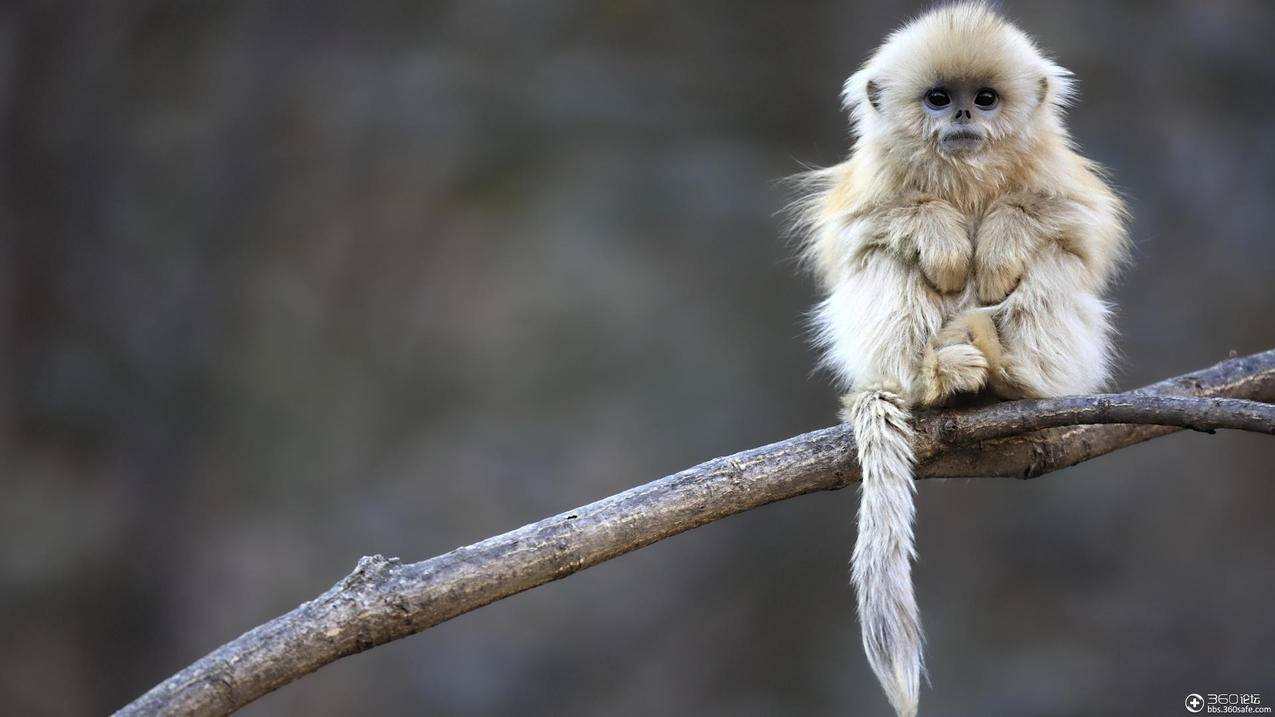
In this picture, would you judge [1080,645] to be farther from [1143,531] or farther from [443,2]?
[443,2]

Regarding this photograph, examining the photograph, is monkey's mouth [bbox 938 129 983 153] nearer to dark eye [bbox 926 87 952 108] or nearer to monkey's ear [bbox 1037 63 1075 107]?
dark eye [bbox 926 87 952 108]

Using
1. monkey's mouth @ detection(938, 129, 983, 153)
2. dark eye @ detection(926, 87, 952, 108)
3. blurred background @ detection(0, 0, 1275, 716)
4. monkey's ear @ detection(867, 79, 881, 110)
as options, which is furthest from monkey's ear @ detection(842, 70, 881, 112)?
blurred background @ detection(0, 0, 1275, 716)

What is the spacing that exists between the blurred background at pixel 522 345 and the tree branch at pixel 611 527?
11.1 feet

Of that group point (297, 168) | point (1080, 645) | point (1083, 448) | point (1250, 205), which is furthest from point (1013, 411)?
point (297, 168)

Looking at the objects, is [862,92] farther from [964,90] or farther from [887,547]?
[887,547]

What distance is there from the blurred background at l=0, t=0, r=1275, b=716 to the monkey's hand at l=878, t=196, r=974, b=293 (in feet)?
11.2

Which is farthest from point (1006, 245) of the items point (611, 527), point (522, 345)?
point (522, 345)

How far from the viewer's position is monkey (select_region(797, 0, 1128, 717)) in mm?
3033

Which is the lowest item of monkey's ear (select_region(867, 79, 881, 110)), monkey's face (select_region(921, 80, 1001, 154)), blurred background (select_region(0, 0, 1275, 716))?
monkey's face (select_region(921, 80, 1001, 154))

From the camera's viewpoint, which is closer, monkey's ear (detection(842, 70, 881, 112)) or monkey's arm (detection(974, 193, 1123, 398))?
monkey's arm (detection(974, 193, 1123, 398))

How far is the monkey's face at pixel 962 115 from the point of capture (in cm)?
314

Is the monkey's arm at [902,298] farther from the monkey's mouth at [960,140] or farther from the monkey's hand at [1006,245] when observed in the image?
the monkey's mouth at [960,140]

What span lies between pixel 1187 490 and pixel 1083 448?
3413mm

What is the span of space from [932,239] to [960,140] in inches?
10.9
